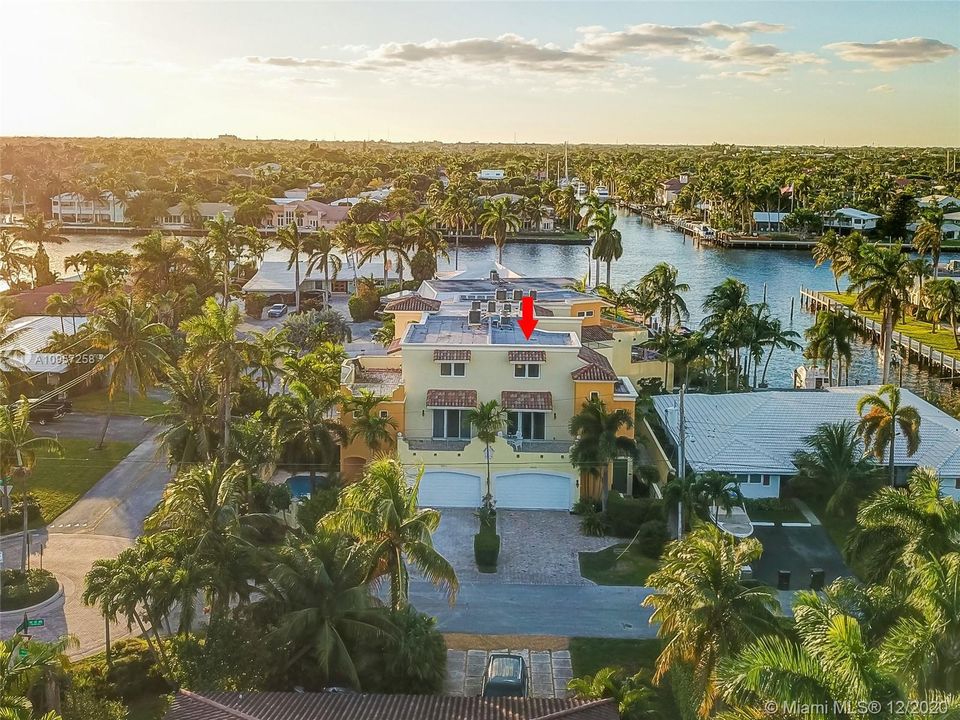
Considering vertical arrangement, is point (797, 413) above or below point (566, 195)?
below

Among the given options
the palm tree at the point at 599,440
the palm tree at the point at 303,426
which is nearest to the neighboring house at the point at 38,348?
the palm tree at the point at 303,426

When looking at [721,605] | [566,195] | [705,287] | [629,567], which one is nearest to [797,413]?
[629,567]

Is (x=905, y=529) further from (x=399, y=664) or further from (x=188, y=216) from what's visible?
(x=188, y=216)

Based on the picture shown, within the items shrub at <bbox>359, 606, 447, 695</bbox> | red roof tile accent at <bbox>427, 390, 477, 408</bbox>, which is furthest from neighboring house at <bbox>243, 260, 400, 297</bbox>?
shrub at <bbox>359, 606, 447, 695</bbox>

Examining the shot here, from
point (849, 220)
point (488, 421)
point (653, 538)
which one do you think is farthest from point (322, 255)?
point (849, 220)

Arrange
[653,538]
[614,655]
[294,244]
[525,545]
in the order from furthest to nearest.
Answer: [294,244] → [525,545] → [653,538] → [614,655]

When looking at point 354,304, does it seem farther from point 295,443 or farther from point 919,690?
point 919,690
